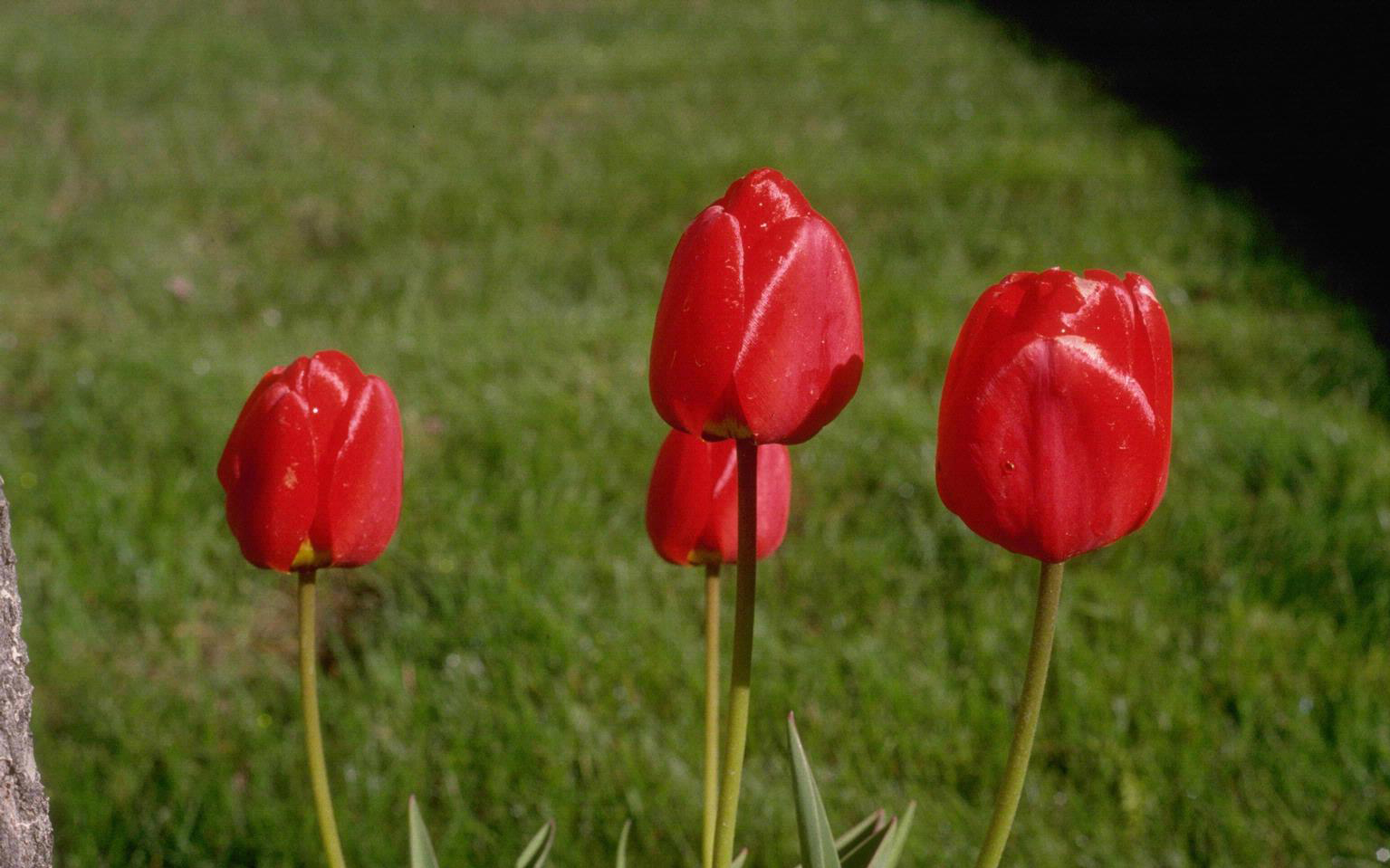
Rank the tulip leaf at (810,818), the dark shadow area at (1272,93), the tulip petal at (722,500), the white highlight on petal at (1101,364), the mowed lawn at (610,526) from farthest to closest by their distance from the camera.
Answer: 1. the dark shadow area at (1272,93)
2. the mowed lawn at (610,526)
3. the tulip petal at (722,500)
4. the tulip leaf at (810,818)
5. the white highlight on petal at (1101,364)

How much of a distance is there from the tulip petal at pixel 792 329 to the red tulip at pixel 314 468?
9.9 inches

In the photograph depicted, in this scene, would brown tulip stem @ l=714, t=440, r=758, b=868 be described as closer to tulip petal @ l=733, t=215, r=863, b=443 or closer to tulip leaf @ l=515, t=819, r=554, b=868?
tulip petal @ l=733, t=215, r=863, b=443

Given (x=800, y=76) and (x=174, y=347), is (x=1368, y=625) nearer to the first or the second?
(x=174, y=347)

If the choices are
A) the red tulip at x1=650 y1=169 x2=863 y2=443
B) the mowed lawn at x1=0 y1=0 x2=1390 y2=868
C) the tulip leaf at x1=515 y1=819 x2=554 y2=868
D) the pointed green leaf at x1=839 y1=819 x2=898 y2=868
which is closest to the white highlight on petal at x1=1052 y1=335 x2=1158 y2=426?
the red tulip at x1=650 y1=169 x2=863 y2=443

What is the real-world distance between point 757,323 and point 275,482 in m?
0.31

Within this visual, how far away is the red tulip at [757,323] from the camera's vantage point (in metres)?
0.70

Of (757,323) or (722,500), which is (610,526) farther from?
(757,323)

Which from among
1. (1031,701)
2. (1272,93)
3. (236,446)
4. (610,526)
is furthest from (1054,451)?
(1272,93)

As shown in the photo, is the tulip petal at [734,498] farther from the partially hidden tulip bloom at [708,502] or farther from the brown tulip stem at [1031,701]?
the brown tulip stem at [1031,701]

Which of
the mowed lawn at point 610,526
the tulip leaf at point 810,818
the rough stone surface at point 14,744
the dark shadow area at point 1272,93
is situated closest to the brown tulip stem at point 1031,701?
the tulip leaf at point 810,818

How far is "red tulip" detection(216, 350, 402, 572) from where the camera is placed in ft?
2.65

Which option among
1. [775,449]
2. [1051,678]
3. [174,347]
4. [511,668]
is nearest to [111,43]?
[174,347]

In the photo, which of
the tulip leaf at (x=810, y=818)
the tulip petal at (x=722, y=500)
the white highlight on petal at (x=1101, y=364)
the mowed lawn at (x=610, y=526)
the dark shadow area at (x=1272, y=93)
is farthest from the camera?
the dark shadow area at (x=1272, y=93)

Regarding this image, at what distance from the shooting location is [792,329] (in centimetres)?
70
